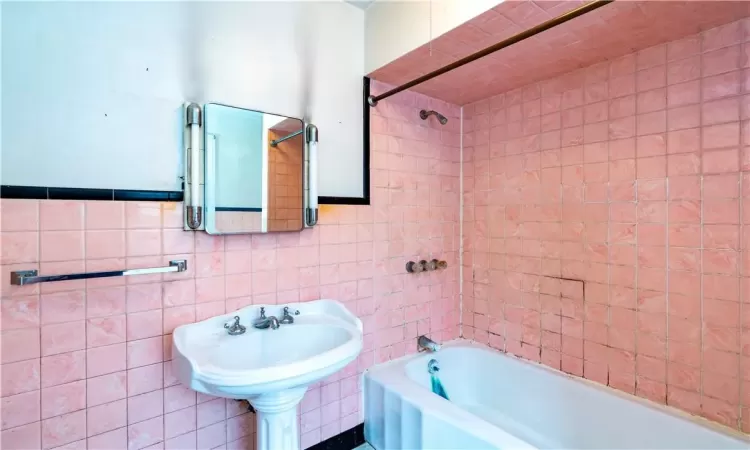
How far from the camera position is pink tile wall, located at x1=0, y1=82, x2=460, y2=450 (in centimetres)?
107

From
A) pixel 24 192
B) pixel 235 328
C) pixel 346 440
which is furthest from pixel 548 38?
pixel 346 440

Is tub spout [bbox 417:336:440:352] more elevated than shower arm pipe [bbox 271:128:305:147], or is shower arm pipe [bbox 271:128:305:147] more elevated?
shower arm pipe [bbox 271:128:305:147]

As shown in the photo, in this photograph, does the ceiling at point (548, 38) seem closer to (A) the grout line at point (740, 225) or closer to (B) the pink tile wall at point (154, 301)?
(A) the grout line at point (740, 225)

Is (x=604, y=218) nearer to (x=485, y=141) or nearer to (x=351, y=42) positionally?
(x=485, y=141)

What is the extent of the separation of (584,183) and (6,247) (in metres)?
2.29

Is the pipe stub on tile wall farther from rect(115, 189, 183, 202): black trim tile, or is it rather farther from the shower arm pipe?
rect(115, 189, 183, 202): black trim tile

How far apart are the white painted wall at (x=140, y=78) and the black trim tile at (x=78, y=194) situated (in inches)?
0.9

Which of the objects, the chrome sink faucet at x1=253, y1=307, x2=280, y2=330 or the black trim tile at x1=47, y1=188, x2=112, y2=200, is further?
the chrome sink faucet at x1=253, y1=307, x2=280, y2=330

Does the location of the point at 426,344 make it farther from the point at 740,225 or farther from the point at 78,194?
the point at 78,194

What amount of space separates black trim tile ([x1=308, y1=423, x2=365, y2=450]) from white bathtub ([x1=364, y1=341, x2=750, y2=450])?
4cm

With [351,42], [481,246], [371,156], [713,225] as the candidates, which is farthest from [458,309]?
[351,42]

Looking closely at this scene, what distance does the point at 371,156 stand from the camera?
6.02 ft

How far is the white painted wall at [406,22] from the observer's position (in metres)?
1.33

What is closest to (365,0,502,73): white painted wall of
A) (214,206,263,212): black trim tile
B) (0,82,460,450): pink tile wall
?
(0,82,460,450): pink tile wall
